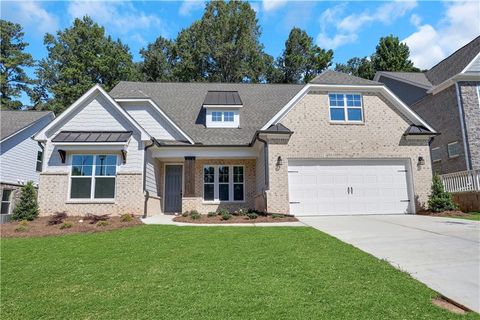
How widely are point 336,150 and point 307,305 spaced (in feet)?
35.4

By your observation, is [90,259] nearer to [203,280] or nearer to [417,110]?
[203,280]

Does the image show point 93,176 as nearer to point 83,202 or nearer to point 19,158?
point 83,202

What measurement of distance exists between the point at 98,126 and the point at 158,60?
25502 mm

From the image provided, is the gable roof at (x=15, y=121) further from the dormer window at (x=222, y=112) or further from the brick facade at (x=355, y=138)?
the brick facade at (x=355, y=138)

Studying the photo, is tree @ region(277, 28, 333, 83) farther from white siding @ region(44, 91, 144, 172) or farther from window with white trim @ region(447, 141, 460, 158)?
white siding @ region(44, 91, 144, 172)

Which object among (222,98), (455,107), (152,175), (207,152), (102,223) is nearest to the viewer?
(102,223)

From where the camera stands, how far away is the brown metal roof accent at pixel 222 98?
17.0 metres

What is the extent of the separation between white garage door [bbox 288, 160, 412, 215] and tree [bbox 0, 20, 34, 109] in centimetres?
3697

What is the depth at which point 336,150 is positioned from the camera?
14008 millimetres

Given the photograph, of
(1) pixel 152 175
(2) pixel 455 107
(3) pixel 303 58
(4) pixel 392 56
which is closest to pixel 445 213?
(2) pixel 455 107

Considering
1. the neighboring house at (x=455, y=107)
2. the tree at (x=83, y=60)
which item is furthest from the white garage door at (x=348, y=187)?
the tree at (x=83, y=60)

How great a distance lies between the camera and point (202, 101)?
19250mm

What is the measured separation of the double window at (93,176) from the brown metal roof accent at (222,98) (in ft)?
19.9

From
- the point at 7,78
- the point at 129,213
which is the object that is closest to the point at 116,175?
the point at 129,213
